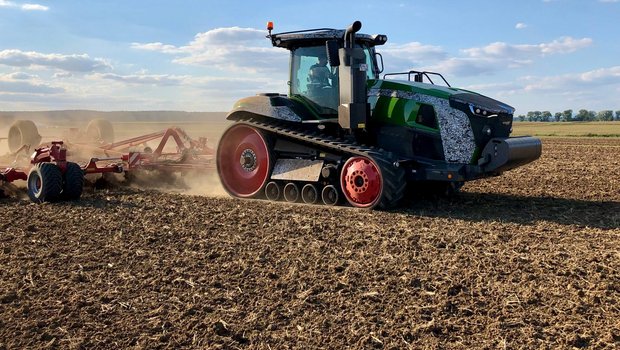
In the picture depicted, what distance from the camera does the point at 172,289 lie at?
17.5ft

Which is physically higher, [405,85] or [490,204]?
[405,85]

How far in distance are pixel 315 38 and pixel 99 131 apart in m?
10.0

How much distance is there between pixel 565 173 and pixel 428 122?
6.80 m

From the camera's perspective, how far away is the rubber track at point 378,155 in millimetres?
8852

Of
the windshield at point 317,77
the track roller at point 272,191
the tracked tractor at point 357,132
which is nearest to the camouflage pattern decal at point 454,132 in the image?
the tracked tractor at point 357,132

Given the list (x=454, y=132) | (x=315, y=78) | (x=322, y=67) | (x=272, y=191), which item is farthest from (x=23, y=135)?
(x=454, y=132)

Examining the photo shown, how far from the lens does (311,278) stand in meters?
5.54

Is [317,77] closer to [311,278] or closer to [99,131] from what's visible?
[311,278]

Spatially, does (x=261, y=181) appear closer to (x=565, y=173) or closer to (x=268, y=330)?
(x=268, y=330)

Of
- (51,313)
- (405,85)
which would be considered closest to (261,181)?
(405,85)

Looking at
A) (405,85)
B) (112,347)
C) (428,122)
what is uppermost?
(405,85)

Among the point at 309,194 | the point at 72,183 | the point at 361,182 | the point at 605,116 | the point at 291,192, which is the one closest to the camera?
the point at 361,182

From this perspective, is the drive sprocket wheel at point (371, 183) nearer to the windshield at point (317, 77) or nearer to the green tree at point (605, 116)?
the windshield at point (317, 77)

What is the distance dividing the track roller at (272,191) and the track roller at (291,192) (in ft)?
0.62
